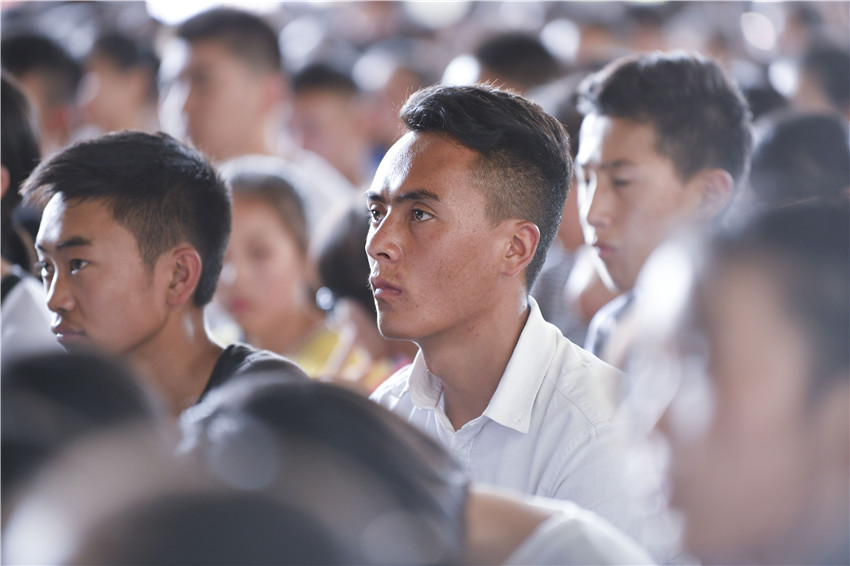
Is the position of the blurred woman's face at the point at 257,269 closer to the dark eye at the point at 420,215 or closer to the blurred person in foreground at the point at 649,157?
the blurred person in foreground at the point at 649,157

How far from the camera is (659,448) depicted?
0.94m

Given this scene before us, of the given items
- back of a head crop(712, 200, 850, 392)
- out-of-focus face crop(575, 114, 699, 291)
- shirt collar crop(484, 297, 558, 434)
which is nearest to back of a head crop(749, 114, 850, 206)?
out-of-focus face crop(575, 114, 699, 291)

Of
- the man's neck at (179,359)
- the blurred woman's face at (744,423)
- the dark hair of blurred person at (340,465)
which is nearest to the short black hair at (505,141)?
the man's neck at (179,359)

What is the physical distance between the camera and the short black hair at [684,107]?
218 cm

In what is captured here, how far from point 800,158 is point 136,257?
1668mm

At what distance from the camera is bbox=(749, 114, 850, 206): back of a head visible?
2.39 m

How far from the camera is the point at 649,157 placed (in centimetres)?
215

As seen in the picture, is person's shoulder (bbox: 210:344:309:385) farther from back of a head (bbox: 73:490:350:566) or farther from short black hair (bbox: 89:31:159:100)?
short black hair (bbox: 89:31:159:100)

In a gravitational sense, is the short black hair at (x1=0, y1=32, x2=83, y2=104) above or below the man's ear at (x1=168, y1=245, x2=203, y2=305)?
below

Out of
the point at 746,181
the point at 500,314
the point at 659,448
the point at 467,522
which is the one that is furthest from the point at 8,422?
the point at 746,181

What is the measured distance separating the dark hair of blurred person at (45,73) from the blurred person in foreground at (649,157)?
2.73 metres

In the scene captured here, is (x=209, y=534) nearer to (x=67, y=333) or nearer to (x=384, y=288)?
(x=384, y=288)

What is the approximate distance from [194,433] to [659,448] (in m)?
0.45

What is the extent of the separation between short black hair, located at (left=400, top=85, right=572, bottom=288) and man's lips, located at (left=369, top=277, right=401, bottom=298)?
8.5 inches
